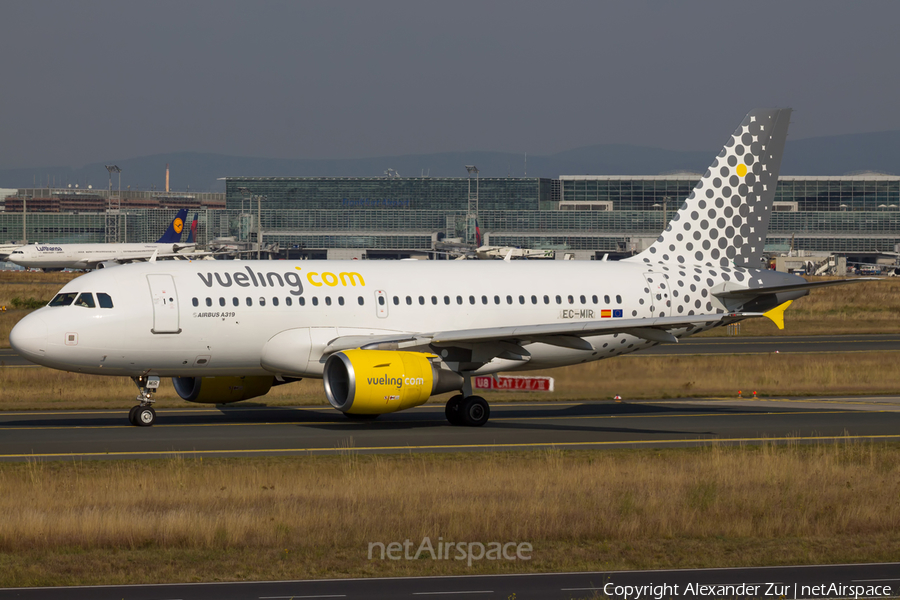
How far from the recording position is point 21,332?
2720cm

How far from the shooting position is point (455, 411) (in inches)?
1188

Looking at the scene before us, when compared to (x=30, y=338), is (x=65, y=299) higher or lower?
higher

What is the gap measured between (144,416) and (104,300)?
10.5ft

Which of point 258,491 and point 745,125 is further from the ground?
point 745,125

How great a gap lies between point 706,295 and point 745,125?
19.6ft

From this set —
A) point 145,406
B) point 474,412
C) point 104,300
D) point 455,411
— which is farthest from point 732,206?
point 104,300

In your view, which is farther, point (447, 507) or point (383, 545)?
point (447, 507)

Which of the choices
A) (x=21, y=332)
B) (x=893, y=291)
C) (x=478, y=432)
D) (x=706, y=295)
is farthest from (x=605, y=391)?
(x=893, y=291)

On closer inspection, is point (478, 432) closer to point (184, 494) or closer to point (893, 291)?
point (184, 494)

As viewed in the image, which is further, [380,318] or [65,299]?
[380,318]

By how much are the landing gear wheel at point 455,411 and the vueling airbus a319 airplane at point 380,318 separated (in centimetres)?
4

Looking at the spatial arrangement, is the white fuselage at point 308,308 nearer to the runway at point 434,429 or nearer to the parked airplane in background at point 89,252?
the runway at point 434,429

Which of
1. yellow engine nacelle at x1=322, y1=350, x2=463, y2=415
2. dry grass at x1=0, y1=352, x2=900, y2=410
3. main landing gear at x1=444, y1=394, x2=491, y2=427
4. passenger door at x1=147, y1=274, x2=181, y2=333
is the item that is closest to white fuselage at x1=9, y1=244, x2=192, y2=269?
dry grass at x1=0, y1=352, x2=900, y2=410

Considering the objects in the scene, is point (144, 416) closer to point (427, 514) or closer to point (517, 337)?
point (517, 337)
